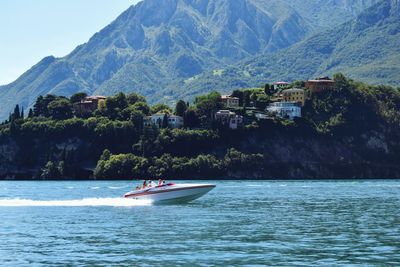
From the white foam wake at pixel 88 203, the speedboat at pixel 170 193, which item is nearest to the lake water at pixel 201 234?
the white foam wake at pixel 88 203

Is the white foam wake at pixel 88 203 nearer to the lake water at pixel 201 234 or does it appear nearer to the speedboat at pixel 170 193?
the lake water at pixel 201 234

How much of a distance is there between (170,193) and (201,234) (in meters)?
32.5

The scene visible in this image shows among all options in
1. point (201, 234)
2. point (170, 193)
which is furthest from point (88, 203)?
point (201, 234)

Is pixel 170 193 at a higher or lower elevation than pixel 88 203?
higher

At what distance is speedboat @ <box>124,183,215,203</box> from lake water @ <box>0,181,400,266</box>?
123 centimetres

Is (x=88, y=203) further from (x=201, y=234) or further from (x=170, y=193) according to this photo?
(x=201, y=234)

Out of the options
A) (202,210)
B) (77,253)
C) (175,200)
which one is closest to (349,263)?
(77,253)

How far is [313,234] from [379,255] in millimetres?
11700

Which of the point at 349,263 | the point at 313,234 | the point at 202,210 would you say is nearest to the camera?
the point at 349,263

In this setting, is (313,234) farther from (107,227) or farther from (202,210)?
(202,210)

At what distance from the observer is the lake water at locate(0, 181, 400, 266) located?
49.5m

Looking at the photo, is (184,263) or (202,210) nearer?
(184,263)

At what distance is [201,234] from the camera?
61.7m

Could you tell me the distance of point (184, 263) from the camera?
47.6 metres
